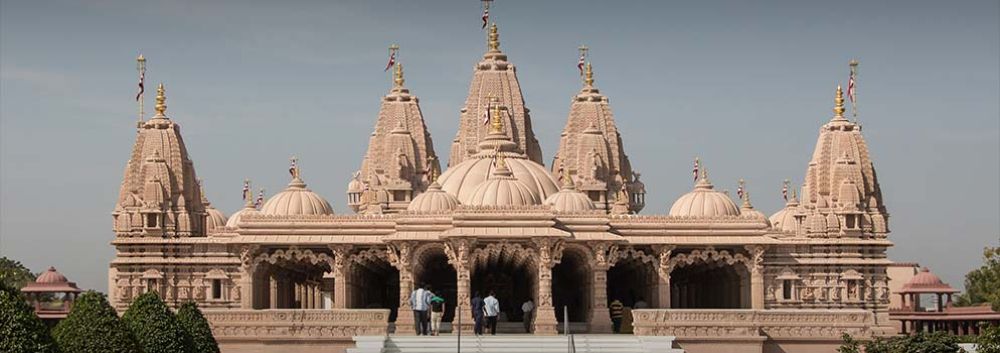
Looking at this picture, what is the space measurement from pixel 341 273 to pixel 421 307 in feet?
23.9

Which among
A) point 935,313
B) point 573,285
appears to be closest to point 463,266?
point 573,285

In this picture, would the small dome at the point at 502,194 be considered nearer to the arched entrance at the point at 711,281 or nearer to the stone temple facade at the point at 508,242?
the stone temple facade at the point at 508,242

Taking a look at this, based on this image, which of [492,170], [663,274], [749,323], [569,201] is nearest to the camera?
[749,323]

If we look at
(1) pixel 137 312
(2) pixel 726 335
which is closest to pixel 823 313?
(2) pixel 726 335

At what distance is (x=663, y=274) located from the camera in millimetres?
50531

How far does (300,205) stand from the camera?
193ft

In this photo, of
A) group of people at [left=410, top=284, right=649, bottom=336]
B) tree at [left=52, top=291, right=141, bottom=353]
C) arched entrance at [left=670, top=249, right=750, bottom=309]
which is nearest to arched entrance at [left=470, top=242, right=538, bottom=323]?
arched entrance at [left=670, top=249, right=750, bottom=309]

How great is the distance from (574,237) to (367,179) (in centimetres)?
1892

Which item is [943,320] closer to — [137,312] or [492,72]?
[492,72]

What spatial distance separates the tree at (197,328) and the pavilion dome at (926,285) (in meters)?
47.1

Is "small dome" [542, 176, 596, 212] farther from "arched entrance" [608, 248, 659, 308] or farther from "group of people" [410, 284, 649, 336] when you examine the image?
"group of people" [410, 284, 649, 336]

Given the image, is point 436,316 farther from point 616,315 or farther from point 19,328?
point 19,328

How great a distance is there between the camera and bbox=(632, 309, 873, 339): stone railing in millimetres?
44500

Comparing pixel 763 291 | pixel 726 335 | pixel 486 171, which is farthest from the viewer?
pixel 486 171
